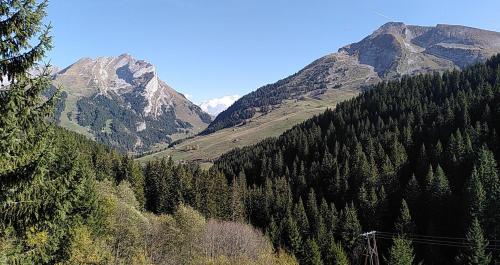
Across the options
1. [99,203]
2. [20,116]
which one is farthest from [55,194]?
[99,203]

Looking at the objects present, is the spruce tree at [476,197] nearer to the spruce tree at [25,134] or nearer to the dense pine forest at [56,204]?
the dense pine forest at [56,204]

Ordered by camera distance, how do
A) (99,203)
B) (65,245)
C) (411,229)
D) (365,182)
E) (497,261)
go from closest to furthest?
(65,245) → (99,203) → (497,261) → (411,229) → (365,182)

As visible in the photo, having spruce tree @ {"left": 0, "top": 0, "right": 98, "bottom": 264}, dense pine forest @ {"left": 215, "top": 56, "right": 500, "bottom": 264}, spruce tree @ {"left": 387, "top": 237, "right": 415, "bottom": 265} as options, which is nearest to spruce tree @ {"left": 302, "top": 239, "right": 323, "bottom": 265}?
dense pine forest @ {"left": 215, "top": 56, "right": 500, "bottom": 264}

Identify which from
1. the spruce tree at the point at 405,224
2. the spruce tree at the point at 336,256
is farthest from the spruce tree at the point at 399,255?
Result: the spruce tree at the point at 405,224

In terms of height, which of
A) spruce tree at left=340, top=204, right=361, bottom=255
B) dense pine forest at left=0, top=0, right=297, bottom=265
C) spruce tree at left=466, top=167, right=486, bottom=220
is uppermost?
dense pine forest at left=0, top=0, right=297, bottom=265

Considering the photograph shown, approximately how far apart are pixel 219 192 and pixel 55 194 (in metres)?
130

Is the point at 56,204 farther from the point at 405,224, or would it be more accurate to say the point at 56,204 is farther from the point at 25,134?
A: the point at 405,224

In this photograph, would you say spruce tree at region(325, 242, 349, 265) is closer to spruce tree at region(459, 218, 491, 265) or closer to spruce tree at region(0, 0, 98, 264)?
spruce tree at region(459, 218, 491, 265)

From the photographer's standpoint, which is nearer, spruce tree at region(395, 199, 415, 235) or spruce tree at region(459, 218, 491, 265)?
spruce tree at region(459, 218, 491, 265)

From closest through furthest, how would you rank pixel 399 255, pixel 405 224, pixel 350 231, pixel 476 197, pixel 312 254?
pixel 399 255, pixel 312 254, pixel 476 197, pixel 405 224, pixel 350 231

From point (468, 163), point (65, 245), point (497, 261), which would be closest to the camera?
point (65, 245)

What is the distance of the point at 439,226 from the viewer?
5133 inches

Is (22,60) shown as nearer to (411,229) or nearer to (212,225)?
(212,225)

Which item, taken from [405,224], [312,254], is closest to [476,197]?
[405,224]
